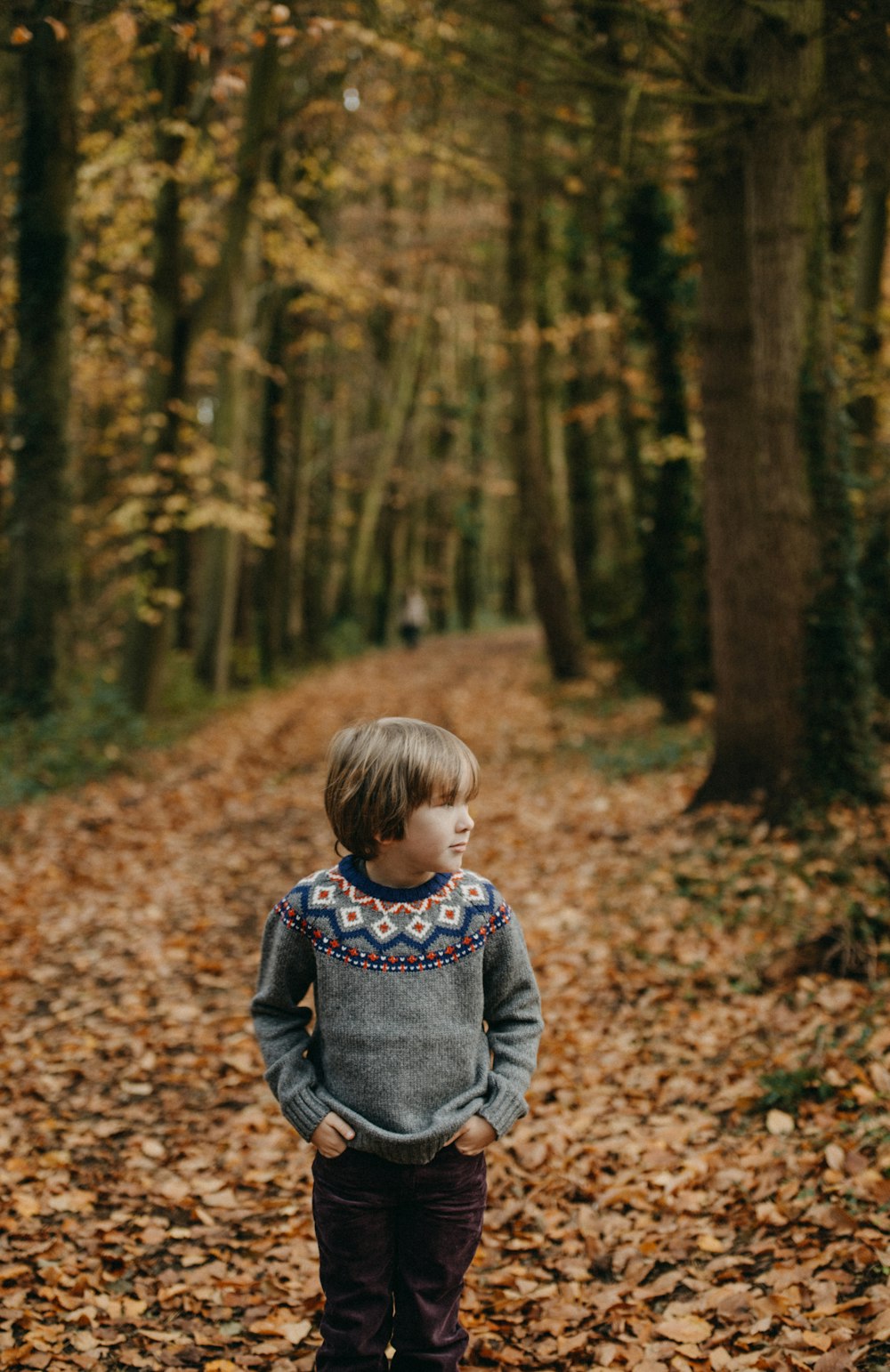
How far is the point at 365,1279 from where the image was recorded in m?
2.49

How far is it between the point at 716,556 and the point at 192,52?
5.02m

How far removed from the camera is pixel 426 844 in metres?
2.41

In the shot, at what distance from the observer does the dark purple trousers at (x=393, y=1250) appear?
2.46 metres

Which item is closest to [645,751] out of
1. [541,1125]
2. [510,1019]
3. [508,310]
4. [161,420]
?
[161,420]

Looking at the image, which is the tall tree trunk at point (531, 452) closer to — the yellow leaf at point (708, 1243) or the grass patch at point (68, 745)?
the grass patch at point (68, 745)

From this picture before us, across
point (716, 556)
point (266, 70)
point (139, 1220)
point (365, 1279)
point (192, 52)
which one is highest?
point (266, 70)

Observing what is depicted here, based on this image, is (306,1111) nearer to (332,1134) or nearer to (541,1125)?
(332,1134)

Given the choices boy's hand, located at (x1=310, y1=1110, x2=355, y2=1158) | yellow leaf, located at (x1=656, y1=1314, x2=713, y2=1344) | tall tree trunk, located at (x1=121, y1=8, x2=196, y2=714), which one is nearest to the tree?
yellow leaf, located at (x1=656, y1=1314, x2=713, y2=1344)

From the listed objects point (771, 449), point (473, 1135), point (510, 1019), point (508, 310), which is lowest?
point (473, 1135)

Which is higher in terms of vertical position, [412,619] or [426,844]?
[426,844]

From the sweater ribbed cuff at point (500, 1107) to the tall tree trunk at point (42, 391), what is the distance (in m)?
10.1

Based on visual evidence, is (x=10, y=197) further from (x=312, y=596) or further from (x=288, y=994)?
(x=288, y=994)

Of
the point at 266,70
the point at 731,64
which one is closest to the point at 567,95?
the point at 731,64

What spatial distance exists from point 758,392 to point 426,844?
608 centimetres
